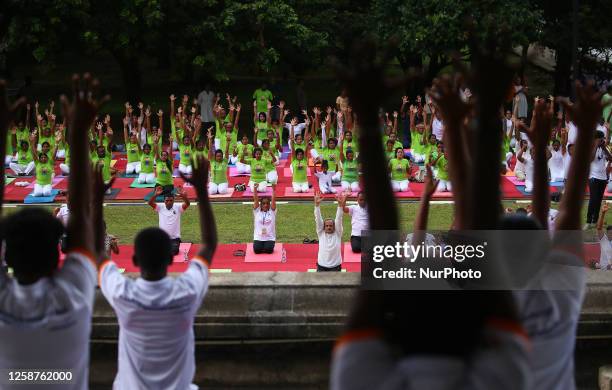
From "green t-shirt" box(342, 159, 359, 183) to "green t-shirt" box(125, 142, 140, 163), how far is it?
17.0 feet

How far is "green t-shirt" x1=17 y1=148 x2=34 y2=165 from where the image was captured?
22.6m

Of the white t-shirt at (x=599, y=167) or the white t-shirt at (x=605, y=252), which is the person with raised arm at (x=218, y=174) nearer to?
the white t-shirt at (x=599, y=167)

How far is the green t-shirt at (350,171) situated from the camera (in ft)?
68.3

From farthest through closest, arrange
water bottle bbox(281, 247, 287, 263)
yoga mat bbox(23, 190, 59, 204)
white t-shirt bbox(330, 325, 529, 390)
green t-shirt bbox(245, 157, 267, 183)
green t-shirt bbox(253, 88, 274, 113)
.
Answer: green t-shirt bbox(253, 88, 274, 113) < green t-shirt bbox(245, 157, 267, 183) < yoga mat bbox(23, 190, 59, 204) < water bottle bbox(281, 247, 287, 263) < white t-shirt bbox(330, 325, 529, 390)

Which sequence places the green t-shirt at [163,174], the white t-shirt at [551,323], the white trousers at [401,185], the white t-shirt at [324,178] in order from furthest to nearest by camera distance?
the white t-shirt at [324,178], the white trousers at [401,185], the green t-shirt at [163,174], the white t-shirt at [551,323]

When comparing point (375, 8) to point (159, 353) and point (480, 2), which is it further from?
point (159, 353)

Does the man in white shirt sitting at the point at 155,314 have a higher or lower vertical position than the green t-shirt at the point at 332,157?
higher

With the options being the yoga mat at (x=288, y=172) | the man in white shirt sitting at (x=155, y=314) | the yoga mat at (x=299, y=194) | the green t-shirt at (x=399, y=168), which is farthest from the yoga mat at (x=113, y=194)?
the man in white shirt sitting at (x=155, y=314)

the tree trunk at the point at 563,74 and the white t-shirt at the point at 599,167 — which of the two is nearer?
the white t-shirt at the point at 599,167

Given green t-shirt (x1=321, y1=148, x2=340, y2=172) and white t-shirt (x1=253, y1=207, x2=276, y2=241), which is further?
green t-shirt (x1=321, y1=148, x2=340, y2=172)

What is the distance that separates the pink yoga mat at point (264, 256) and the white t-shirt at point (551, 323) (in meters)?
12.2

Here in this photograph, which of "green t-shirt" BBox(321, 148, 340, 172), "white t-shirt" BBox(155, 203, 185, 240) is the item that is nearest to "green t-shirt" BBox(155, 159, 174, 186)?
"white t-shirt" BBox(155, 203, 185, 240)

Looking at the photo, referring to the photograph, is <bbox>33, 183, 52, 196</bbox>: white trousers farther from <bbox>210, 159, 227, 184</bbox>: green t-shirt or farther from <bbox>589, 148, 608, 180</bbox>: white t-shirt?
<bbox>589, 148, 608, 180</bbox>: white t-shirt

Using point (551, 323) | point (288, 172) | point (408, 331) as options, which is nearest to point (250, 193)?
point (288, 172)
